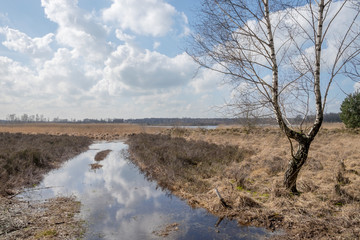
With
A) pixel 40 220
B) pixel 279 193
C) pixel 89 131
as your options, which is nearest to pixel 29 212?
pixel 40 220

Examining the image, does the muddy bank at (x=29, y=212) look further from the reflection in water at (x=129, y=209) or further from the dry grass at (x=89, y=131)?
the dry grass at (x=89, y=131)

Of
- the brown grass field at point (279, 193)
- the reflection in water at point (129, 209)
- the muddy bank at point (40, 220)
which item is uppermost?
the brown grass field at point (279, 193)

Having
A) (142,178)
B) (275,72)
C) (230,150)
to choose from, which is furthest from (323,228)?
(230,150)

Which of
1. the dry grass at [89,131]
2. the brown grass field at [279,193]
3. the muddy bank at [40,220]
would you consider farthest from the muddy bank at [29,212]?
the dry grass at [89,131]

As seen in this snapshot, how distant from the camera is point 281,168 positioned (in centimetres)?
1005

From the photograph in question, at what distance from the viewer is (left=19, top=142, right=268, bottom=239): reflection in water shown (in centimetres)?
581

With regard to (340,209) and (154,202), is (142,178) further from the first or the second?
(340,209)

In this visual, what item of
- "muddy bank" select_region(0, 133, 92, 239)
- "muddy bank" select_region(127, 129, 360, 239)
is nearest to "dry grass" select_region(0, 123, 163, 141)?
"muddy bank" select_region(0, 133, 92, 239)

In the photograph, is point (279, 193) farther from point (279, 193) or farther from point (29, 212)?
point (29, 212)

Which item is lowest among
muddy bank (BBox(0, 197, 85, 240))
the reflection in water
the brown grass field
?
the reflection in water

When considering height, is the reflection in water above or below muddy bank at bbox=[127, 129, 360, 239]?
below

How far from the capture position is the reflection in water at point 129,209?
5812mm

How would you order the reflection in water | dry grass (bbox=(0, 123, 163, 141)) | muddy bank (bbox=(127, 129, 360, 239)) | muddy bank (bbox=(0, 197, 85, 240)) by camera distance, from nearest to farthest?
1. muddy bank (bbox=(127, 129, 360, 239))
2. muddy bank (bbox=(0, 197, 85, 240))
3. the reflection in water
4. dry grass (bbox=(0, 123, 163, 141))

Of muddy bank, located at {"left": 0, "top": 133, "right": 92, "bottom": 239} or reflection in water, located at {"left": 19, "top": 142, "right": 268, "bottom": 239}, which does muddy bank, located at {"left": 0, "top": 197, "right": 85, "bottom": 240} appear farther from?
reflection in water, located at {"left": 19, "top": 142, "right": 268, "bottom": 239}
